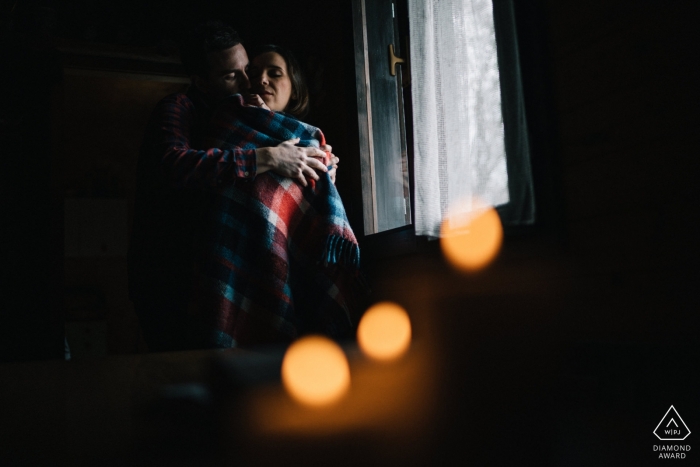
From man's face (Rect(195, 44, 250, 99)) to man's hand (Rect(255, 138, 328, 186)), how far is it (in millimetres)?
284

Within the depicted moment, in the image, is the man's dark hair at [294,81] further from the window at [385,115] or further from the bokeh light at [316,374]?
the bokeh light at [316,374]

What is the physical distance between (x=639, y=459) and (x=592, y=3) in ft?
2.76

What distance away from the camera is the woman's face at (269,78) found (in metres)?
1.61

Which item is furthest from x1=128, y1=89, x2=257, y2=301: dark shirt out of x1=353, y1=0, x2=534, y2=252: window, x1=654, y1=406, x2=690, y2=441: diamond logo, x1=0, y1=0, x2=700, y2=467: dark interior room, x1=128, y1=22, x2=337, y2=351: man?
x1=654, y1=406, x2=690, y2=441: diamond logo

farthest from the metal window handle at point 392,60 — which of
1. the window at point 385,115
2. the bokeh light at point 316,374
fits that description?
the bokeh light at point 316,374

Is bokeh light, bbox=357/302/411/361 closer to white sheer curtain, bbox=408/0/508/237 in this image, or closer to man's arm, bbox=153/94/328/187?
white sheer curtain, bbox=408/0/508/237

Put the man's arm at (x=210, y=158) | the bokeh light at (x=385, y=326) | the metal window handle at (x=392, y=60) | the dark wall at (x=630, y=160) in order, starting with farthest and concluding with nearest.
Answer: the metal window handle at (x=392, y=60), the bokeh light at (x=385, y=326), the man's arm at (x=210, y=158), the dark wall at (x=630, y=160)

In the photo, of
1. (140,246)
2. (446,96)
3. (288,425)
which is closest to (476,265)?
(446,96)

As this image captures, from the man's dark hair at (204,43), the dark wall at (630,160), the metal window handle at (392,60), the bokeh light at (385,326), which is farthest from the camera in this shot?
the metal window handle at (392,60)

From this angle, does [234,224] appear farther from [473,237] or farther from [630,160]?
[630,160]

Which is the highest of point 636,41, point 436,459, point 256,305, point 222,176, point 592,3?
point 592,3

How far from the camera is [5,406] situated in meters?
0.84

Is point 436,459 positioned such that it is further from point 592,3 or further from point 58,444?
point 592,3

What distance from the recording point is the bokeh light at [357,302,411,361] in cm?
169
